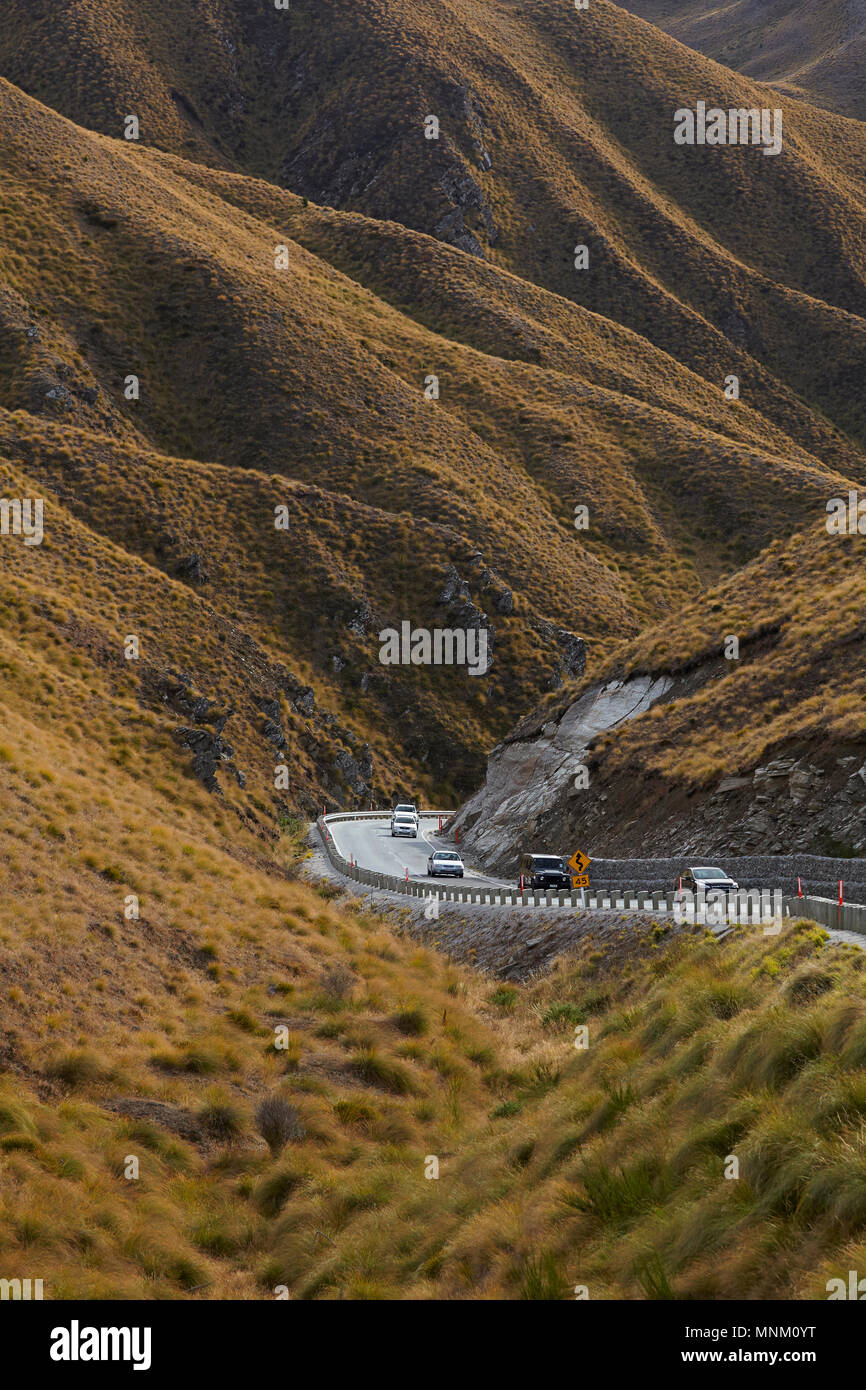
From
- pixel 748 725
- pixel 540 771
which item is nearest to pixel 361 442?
pixel 540 771

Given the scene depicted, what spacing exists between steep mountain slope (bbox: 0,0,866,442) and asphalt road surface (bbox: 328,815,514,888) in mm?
73396

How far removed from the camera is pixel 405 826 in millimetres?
48438

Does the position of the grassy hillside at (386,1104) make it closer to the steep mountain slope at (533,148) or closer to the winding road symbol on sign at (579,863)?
the winding road symbol on sign at (579,863)

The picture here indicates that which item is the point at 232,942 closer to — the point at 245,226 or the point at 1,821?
the point at 1,821

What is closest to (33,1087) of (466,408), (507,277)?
(466,408)

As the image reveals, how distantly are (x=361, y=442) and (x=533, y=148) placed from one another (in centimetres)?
6867

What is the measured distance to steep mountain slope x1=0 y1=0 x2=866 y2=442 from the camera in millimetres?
117250

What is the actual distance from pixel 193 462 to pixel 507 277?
1962 inches

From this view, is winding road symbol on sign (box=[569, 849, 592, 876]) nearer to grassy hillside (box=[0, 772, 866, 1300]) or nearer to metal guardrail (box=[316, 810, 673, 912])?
metal guardrail (box=[316, 810, 673, 912])

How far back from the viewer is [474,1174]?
1386 cm

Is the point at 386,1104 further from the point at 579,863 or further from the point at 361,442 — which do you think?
the point at 361,442

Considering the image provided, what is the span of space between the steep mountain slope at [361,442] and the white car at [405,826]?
8.94m

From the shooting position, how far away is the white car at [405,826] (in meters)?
48.1

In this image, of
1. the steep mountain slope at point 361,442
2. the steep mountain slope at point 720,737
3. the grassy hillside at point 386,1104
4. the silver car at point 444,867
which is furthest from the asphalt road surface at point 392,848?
the grassy hillside at point 386,1104
